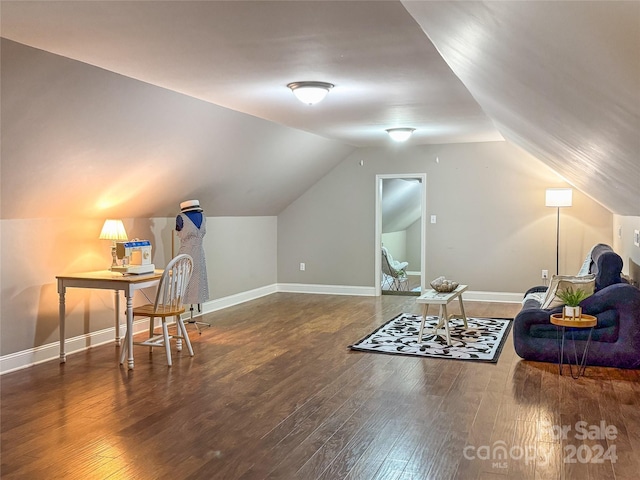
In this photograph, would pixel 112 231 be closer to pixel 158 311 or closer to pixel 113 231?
pixel 113 231

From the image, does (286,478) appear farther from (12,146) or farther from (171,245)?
(171,245)

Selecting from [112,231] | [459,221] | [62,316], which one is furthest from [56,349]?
[459,221]

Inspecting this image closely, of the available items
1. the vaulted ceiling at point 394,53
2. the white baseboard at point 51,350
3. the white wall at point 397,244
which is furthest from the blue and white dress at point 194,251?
the white wall at point 397,244

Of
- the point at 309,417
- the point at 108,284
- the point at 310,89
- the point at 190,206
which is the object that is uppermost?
the point at 310,89

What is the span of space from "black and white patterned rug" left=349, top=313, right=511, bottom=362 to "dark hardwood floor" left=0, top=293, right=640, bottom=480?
17cm

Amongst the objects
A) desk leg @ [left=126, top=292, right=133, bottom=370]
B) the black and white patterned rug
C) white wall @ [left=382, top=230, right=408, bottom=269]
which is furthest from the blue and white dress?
white wall @ [left=382, top=230, right=408, bottom=269]

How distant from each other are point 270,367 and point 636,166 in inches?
123

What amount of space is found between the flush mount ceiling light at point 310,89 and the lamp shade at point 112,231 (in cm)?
226

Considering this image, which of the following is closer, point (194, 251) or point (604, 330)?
point (604, 330)

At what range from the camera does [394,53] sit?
3609 mm

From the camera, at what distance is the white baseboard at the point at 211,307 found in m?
4.90

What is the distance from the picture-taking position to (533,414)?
373 cm

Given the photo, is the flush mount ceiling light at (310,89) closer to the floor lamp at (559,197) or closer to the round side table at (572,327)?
the round side table at (572,327)

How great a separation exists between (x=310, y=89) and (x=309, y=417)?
2.33 metres
